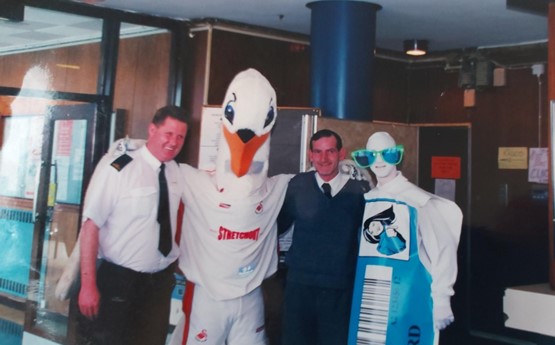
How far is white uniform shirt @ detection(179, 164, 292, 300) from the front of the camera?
4.36 feet

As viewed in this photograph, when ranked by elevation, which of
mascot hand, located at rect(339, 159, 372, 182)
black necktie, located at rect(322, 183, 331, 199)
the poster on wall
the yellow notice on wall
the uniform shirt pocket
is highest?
the yellow notice on wall

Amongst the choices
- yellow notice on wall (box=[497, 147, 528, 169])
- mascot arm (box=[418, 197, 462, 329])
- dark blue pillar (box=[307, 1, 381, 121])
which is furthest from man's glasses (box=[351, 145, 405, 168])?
yellow notice on wall (box=[497, 147, 528, 169])

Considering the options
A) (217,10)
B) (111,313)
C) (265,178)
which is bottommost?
(111,313)

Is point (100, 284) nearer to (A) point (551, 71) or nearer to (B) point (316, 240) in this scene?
(B) point (316, 240)

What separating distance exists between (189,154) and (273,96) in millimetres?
204

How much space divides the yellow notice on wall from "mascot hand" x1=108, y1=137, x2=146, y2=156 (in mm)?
1300

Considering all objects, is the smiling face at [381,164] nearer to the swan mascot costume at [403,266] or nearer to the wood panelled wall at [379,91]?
the swan mascot costume at [403,266]

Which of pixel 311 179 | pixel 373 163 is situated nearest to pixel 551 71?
pixel 373 163

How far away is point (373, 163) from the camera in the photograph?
147cm

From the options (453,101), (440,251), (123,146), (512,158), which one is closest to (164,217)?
(123,146)

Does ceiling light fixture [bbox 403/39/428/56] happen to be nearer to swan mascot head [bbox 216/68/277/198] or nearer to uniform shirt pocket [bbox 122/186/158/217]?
swan mascot head [bbox 216/68/277/198]

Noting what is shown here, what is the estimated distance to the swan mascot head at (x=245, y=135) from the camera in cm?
128

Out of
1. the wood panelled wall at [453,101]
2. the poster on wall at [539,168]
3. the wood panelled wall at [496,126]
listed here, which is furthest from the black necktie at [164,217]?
the poster on wall at [539,168]

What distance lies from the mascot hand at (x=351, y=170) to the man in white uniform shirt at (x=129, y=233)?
374 millimetres
